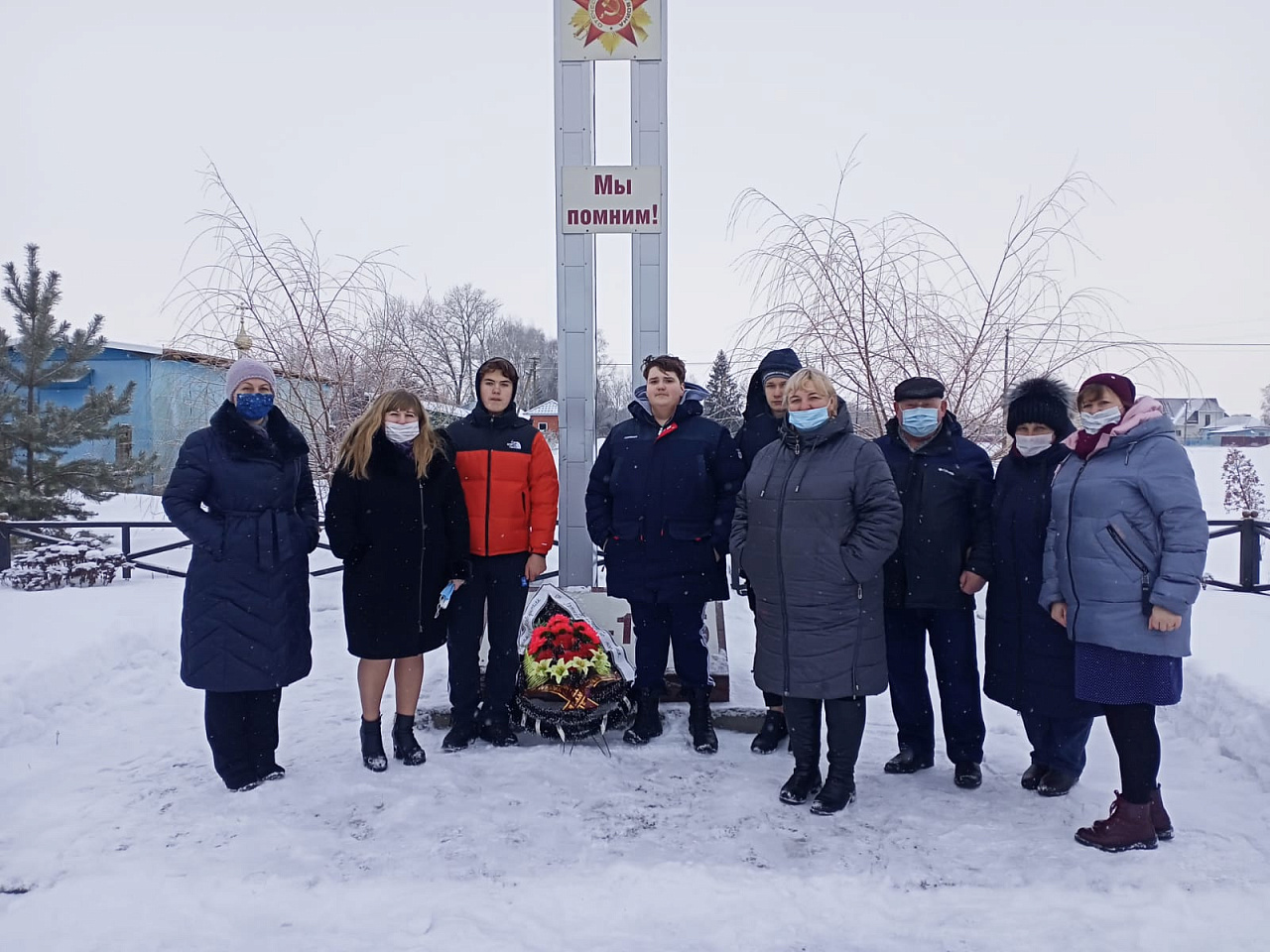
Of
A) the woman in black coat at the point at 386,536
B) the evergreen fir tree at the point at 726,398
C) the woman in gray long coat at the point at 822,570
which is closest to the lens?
the woman in gray long coat at the point at 822,570

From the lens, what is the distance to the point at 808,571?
3.49 meters

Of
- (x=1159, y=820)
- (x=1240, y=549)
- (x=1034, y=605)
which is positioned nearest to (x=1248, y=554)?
(x=1240, y=549)

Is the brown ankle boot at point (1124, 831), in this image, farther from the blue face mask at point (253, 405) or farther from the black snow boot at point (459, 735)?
the blue face mask at point (253, 405)

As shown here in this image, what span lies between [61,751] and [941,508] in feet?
14.9

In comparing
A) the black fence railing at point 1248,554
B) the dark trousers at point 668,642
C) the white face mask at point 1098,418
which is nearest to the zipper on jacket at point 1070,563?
the white face mask at point 1098,418

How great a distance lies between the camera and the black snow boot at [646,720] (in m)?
4.38

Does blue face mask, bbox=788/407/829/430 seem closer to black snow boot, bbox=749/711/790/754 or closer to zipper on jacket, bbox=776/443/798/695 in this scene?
zipper on jacket, bbox=776/443/798/695

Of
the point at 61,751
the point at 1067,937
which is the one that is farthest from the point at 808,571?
the point at 61,751

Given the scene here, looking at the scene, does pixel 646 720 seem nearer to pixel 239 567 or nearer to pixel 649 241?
pixel 239 567

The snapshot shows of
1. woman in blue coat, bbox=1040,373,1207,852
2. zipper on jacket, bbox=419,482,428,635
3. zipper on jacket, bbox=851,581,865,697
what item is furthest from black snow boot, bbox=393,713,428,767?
woman in blue coat, bbox=1040,373,1207,852

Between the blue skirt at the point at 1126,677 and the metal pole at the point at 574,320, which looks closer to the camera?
the blue skirt at the point at 1126,677

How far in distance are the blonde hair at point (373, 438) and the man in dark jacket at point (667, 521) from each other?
0.86m

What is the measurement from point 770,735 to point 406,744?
1.82 metres

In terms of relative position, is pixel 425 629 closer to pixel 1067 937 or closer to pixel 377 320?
pixel 1067 937
